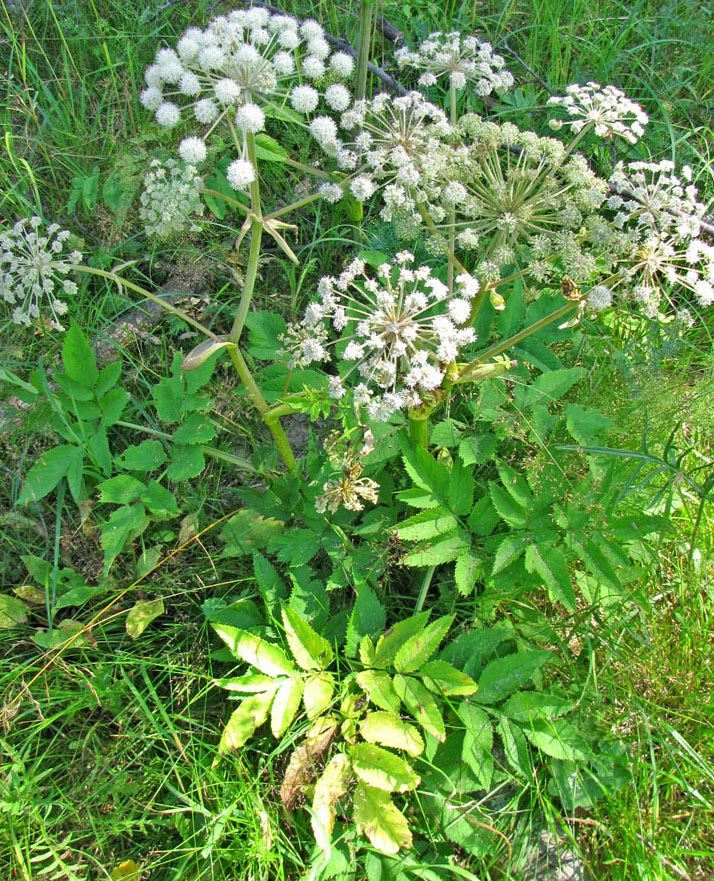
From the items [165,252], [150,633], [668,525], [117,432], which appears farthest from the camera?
[165,252]

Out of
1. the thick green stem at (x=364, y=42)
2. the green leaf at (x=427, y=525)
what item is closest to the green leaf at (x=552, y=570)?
the green leaf at (x=427, y=525)

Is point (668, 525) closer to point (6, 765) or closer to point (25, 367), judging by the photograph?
point (6, 765)

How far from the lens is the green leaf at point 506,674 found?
256cm

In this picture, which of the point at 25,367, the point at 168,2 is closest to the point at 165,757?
the point at 25,367

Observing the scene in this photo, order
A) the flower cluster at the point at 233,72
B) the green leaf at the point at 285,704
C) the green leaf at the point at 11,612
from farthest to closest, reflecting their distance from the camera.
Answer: the green leaf at the point at 11,612, the green leaf at the point at 285,704, the flower cluster at the point at 233,72

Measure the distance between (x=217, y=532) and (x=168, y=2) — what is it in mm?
3247

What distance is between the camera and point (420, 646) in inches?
101

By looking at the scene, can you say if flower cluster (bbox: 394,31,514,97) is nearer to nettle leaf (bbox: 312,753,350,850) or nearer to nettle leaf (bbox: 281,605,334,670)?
nettle leaf (bbox: 281,605,334,670)

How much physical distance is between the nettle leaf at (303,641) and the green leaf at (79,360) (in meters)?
1.43

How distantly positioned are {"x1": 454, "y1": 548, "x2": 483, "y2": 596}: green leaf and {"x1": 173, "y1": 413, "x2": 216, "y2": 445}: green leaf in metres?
1.23

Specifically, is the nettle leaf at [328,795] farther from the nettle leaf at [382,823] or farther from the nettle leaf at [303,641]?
the nettle leaf at [303,641]

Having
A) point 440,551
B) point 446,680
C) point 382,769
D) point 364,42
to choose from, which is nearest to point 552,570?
point 440,551

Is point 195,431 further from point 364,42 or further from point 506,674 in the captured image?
point 364,42

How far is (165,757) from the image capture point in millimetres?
3008
